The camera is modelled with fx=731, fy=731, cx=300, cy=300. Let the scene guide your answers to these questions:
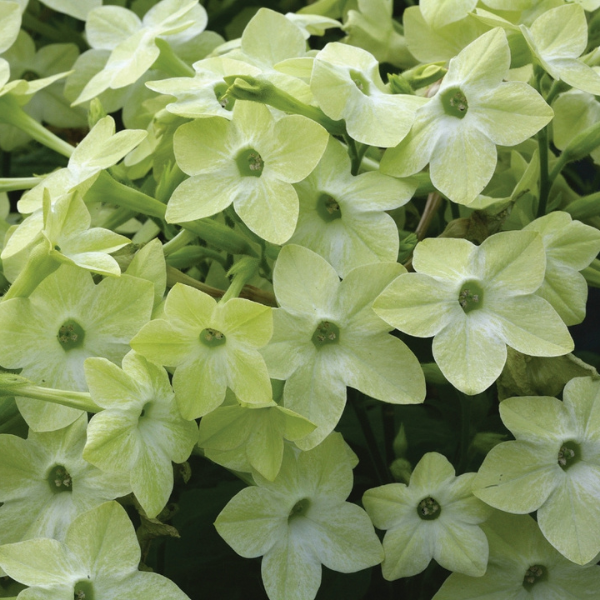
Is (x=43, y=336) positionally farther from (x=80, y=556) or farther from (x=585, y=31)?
(x=585, y=31)

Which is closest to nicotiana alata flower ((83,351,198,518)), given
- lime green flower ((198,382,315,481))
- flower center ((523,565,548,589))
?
lime green flower ((198,382,315,481))

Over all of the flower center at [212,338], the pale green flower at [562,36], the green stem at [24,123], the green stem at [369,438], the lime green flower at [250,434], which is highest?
the pale green flower at [562,36]

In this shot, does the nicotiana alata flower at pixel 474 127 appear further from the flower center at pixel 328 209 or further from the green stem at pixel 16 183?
the green stem at pixel 16 183

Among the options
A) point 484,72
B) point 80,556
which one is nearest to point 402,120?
point 484,72

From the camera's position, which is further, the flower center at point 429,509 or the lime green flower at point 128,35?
the lime green flower at point 128,35

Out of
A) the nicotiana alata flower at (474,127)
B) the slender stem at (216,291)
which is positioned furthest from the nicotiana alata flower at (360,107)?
the slender stem at (216,291)

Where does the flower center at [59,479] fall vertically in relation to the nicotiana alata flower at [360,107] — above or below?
below

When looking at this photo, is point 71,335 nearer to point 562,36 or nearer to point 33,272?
point 33,272
